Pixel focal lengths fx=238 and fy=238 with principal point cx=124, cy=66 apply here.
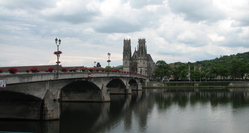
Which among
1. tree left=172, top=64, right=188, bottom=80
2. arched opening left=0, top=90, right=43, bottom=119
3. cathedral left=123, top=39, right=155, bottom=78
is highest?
cathedral left=123, top=39, right=155, bottom=78

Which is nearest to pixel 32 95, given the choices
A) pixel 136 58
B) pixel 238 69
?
pixel 238 69

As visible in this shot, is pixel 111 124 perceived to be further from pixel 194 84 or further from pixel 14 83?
pixel 194 84

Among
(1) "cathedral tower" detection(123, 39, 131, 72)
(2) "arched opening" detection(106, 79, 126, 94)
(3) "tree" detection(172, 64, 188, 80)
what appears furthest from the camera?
(1) "cathedral tower" detection(123, 39, 131, 72)

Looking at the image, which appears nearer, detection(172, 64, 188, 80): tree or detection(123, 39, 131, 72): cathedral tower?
detection(172, 64, 188, 80): tree

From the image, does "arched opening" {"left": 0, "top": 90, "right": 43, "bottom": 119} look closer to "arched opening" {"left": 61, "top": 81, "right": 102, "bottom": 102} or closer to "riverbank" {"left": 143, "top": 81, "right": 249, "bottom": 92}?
"arched opening" {"left": 61, "top": 81, "right": 102, "bottom": 102}

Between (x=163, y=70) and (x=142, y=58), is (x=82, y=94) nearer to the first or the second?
(x=163, y=70)

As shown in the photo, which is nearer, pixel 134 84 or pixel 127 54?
pixel 134 84

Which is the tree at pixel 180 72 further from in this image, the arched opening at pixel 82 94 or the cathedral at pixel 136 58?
the arched opening at pixel 82 94

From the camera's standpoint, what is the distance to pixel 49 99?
32.3 m

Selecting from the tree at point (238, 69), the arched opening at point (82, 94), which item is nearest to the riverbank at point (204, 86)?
the tree at point (238, 69)

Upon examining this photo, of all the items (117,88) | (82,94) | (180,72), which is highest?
(180,72)

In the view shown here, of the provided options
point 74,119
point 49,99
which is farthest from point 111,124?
point 49,99

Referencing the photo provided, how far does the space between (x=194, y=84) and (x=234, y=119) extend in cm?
8050

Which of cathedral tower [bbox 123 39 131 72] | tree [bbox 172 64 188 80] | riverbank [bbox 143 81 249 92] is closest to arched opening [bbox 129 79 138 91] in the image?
riverbank [bbox 143 81 249 92]
